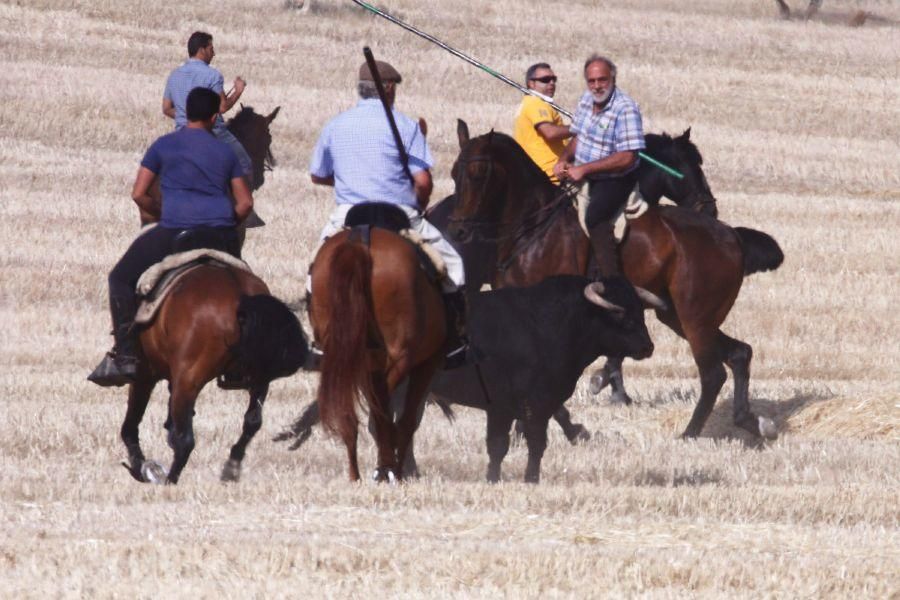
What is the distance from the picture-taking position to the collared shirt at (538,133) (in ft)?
47.5

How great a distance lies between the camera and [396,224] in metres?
10.4

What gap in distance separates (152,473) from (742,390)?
5.09 meters

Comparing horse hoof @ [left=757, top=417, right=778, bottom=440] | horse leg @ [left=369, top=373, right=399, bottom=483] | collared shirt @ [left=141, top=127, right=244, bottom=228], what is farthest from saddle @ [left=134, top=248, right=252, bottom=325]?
horse hoof @ [left=757, top=417, right=778, bottom=440]

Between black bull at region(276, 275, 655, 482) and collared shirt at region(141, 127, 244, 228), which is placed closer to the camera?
collared shirt at region(141, 127, 244, 228)

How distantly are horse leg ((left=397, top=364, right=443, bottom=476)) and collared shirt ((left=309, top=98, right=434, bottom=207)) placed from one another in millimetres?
939

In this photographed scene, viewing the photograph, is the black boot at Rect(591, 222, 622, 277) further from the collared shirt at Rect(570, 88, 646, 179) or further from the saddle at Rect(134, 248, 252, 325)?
the saddle at Rect(134, 248, 252, 325)

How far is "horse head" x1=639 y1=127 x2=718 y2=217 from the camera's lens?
14.8 m

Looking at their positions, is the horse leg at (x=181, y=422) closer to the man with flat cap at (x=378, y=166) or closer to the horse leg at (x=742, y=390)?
the man with flat cap at (x=378, y=166)

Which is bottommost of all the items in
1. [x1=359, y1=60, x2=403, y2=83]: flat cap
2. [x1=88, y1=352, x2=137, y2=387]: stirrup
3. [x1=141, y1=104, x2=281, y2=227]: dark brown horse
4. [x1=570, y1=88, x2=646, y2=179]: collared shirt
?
[x1=88, y1=352, x2=137, y2=387]: stirrup

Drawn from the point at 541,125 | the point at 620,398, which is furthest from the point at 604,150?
the point at 620,398

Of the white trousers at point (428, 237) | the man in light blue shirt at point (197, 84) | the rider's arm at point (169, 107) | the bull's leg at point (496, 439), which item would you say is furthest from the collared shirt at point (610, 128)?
the rider's arm at point (169, 107)

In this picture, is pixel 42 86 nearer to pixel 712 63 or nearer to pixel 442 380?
pixel 712 63

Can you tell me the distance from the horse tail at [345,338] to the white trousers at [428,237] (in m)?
0.44

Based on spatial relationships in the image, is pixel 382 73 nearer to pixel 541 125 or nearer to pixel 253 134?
pixel 541 125
